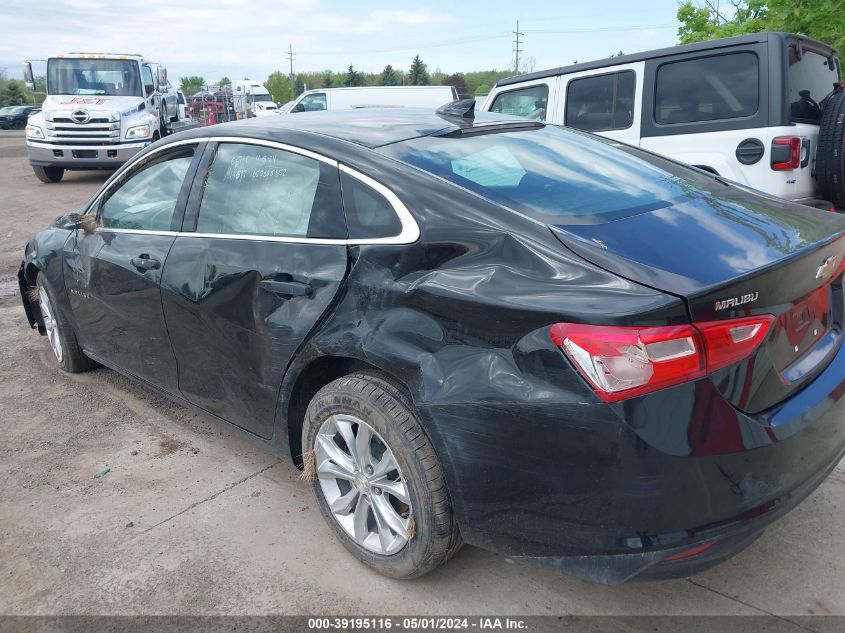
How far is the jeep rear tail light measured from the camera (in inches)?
216

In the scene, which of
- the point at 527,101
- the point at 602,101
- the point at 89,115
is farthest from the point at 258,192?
the point at 89,115

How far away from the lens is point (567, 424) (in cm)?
200

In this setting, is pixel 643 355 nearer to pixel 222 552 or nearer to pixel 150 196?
pixel 222 552

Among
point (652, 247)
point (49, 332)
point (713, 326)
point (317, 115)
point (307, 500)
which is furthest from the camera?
point (49, 332)

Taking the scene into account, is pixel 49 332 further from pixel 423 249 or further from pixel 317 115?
pixel 423 249

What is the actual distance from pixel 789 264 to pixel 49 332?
14.8 ft

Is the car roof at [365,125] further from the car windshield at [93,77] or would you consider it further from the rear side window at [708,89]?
the car windshield at [93,77]

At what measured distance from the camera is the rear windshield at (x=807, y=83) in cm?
572

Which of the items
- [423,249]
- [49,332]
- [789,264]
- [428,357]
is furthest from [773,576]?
[49,332]

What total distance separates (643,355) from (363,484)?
118 cm

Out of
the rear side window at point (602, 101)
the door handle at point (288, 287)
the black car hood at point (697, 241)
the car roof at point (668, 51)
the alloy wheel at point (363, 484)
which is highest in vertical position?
the car roof at point (668, 51)

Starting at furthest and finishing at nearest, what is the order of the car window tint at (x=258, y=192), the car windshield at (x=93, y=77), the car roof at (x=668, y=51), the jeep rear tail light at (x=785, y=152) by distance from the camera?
1. the car windshield at (x=93, y=77)
2. the car roof at (x=668, y=51)
3. the jeep rear tail light at (x=785, y=152)
4. the car window tint at (x=258, y=192)

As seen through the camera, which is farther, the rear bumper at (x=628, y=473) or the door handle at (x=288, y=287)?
the door handle at (x=288, y=287)

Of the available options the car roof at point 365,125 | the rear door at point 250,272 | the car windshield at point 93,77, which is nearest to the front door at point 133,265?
the rear door at point 250,272
